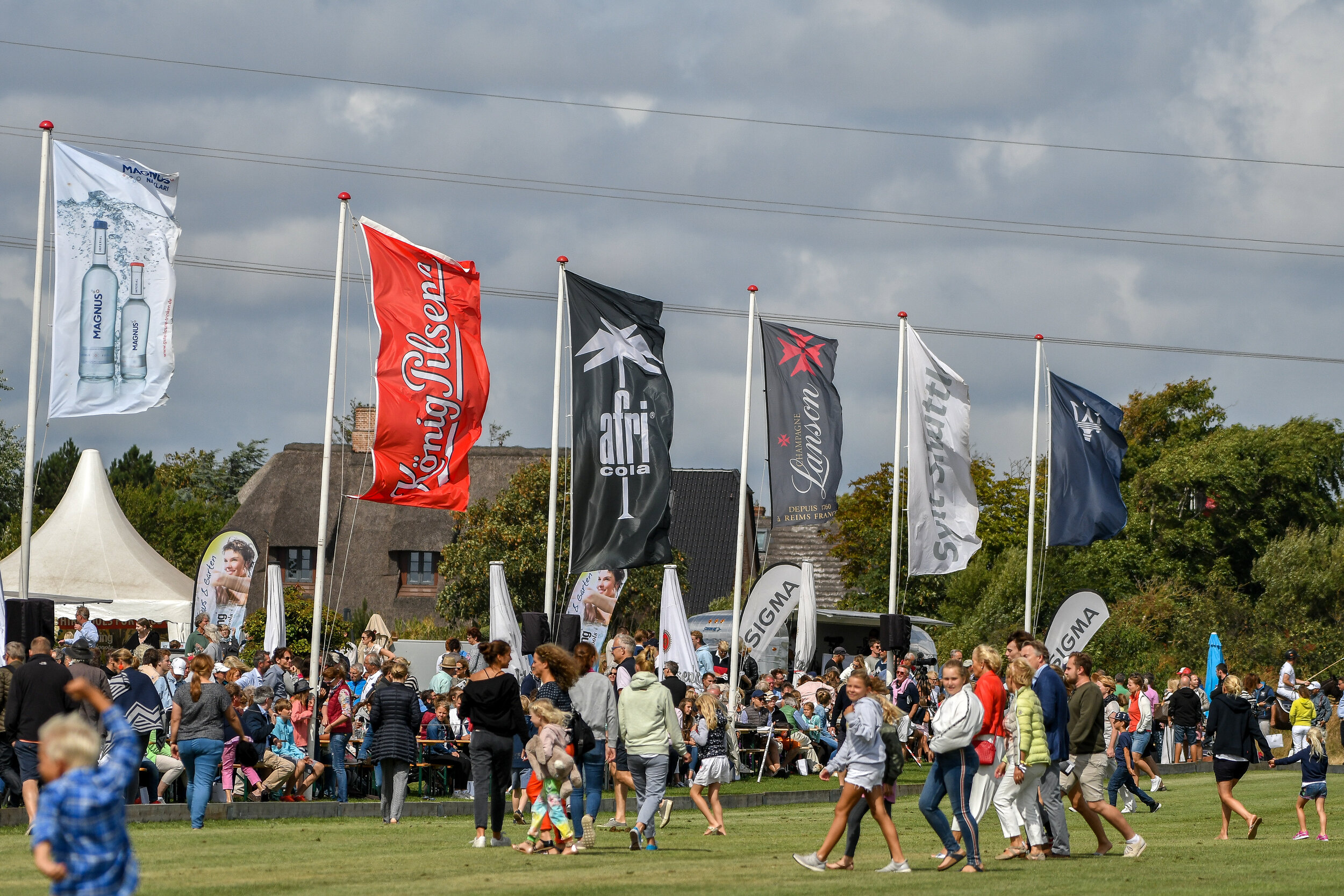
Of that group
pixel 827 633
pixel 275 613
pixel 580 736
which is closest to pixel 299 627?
pixel 827 633

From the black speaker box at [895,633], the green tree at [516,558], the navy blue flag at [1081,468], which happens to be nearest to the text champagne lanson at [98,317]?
the black speaker box at [895,633]

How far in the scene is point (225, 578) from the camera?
27703 millimetres

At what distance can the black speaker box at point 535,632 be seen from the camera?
2077 centimetres

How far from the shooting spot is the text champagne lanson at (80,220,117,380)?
17.7m

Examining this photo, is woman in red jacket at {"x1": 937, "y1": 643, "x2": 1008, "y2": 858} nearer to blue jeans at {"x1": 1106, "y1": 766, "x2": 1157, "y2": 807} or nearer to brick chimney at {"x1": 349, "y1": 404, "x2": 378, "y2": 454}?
blue jeans at {"x1": 1106, "y1": 766, "x2": 1157, "y2": 807}

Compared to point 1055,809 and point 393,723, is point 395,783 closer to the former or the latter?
point 393,723

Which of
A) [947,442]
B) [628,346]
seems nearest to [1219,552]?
[947,442]

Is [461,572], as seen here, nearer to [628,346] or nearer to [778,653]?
[778,653]

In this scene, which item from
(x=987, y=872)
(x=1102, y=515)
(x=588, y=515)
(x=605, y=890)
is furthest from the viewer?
(x=1102, y=515)

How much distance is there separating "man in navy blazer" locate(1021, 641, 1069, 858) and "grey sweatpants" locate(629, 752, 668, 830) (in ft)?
11.0

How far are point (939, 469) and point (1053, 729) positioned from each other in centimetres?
1512

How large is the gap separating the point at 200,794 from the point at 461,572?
37883 millimetres

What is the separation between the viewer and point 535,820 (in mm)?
13227

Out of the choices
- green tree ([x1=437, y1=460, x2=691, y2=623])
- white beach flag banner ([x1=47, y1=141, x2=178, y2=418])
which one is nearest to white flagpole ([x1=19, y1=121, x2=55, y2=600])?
white beach flag banner ([x1=47, y1=141, x2=178, y2=418])
